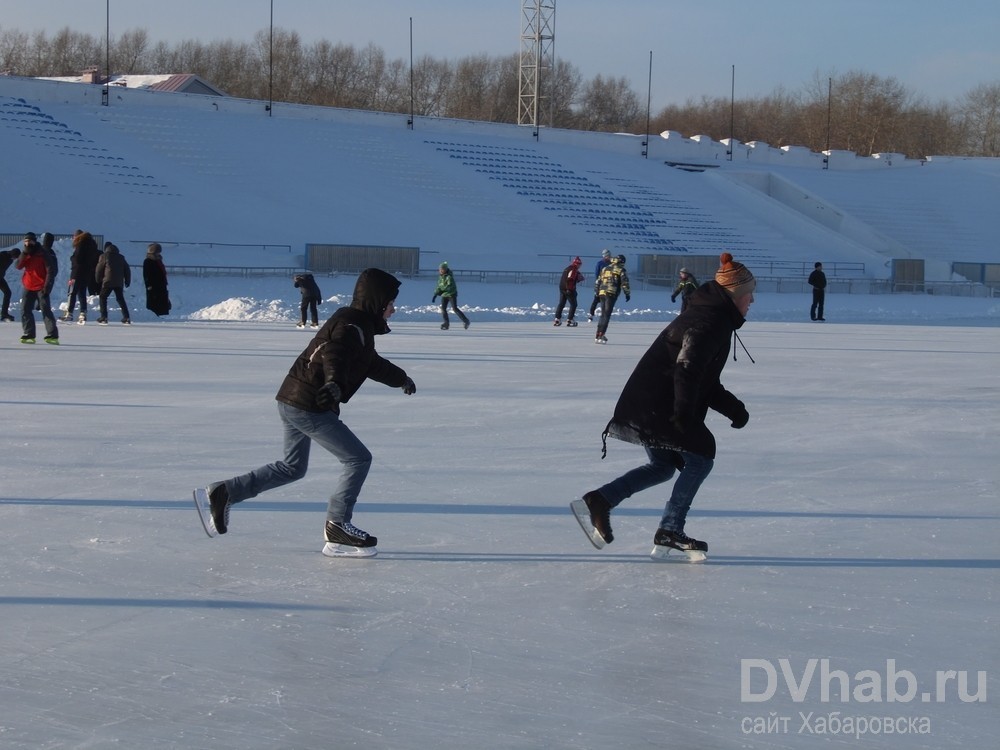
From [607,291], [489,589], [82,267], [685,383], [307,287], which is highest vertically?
[685,383]

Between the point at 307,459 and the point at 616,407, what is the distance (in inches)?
51.2

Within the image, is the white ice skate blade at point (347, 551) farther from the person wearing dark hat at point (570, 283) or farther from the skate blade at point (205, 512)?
the person wearing dark hat at point (570, 283)

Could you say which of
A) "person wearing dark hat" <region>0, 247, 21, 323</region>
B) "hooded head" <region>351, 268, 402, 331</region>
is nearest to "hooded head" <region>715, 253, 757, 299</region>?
"hooded head" <region>351, 268, 402, 331</region>

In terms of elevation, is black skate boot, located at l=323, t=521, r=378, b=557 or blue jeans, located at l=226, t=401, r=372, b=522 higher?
blue jeans, located at l=226, t=401, r=372, b=522

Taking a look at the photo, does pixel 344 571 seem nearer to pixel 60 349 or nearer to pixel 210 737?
pixel 210 737

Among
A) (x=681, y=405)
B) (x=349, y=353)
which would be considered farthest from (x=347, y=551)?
(x=681, y=405)

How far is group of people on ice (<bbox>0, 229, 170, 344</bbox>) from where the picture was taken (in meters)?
A: 14.5

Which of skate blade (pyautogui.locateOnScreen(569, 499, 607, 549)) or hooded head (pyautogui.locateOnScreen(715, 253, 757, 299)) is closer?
hooded head (pyautogui.locateOnScreen(715, 253, 757, 299))

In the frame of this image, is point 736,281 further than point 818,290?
No

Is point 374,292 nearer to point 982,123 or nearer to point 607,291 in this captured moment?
point 607,291

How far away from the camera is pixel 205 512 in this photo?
5.35m

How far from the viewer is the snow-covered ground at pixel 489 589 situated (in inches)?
136

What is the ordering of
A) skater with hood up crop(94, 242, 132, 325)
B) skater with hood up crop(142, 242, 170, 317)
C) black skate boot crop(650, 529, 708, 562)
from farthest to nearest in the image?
1. skater with hood up crop(142, 242, 170, 317)
2. skater with hood up crop(94, 242, 132, 325)
3. black skate boot crop(650, 529, 708, 562)

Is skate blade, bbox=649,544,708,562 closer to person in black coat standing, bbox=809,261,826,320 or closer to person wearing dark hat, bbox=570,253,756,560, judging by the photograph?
person wearing dark hat, bbox=570,253,756,560
